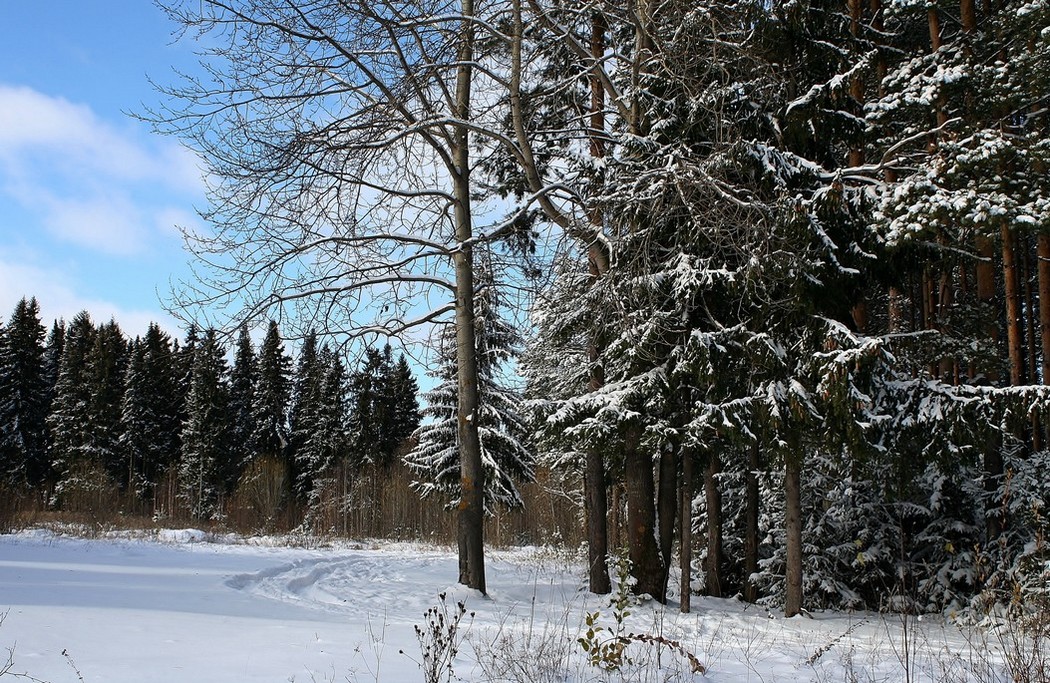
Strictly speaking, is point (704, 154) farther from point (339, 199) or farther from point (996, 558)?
point (996, 558)

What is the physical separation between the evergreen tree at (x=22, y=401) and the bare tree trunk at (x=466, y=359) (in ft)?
123

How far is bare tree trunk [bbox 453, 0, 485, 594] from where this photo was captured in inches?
372

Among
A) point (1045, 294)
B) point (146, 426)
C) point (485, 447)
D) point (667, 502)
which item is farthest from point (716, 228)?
point (146, 426)

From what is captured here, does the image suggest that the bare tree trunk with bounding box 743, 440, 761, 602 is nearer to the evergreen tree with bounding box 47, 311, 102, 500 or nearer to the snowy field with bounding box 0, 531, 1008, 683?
the snowy field with bounding box 0, 531, 1008, 683


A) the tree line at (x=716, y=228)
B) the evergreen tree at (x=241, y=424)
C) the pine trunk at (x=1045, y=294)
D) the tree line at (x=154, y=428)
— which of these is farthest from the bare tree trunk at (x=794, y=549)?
the evergreen tree at (x=241, y=424)

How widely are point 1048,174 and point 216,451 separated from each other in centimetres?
3816

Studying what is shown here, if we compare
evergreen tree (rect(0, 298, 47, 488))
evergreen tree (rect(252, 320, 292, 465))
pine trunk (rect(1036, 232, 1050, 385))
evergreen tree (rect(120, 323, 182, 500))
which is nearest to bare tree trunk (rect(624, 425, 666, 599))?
pine trunk (rect(1036, 232, 1050, 385))

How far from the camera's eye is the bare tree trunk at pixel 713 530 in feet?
40.5

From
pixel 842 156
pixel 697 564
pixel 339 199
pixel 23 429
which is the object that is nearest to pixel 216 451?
pixel 23 429

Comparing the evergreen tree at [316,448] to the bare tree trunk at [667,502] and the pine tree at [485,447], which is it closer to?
the pine tree at [485,447]

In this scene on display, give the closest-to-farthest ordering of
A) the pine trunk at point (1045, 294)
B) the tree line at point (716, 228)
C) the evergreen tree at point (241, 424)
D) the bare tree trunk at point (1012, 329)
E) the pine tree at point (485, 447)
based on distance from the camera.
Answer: the tree line at point (716, 228), the pine trunk at point (1045, 294), the bare tree trunk at point (1012, 329), the pine tree at point (485, 447), the evergreen tree at point (241, 424)

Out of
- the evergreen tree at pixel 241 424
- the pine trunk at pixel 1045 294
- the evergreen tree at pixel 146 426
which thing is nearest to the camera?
the pine trunk at pixel 1045 294

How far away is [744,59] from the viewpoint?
938 cm

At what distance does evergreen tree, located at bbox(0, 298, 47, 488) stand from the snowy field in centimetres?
3157
